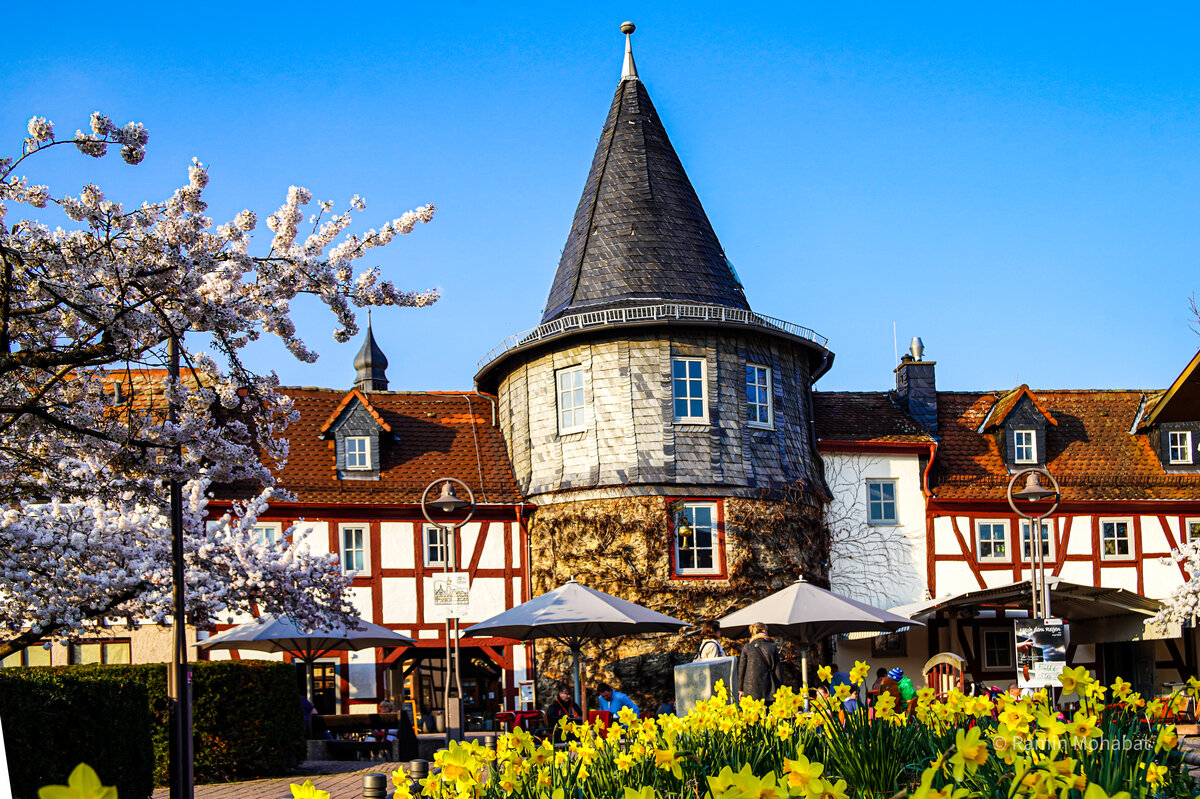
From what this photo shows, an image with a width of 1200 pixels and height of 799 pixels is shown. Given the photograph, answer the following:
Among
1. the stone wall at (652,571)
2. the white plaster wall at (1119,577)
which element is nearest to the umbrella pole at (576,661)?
the stone wall at (652,571)

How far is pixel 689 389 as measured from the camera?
84.8 ft

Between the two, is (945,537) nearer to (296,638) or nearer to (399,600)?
(399,600)

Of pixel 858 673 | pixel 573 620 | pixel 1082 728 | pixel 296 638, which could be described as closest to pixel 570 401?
pixel 296 638

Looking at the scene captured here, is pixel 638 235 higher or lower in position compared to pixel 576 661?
higher

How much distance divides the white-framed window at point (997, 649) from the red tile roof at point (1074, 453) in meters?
3.05

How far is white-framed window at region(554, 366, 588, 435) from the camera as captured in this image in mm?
26188

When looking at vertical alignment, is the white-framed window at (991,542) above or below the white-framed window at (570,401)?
below

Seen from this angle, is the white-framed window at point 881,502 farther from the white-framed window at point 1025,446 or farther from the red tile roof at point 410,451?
the red tile roof at point 410,451

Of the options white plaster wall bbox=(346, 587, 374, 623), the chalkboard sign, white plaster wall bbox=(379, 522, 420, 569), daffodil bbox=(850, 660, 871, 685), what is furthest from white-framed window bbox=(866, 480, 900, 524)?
daffodil bbox=(850, 660, 871, 685)

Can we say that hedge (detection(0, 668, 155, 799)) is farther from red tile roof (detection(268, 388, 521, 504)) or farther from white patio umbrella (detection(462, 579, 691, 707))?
red tile roof (detection(268, 388, 521, 504))

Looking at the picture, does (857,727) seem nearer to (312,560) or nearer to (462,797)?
(462,797)

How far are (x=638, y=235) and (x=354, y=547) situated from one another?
8.88 m

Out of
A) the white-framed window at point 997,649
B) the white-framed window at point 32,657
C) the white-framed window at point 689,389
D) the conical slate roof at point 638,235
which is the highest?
the conical slate roof at point 638,235

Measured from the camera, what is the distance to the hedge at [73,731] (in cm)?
907
